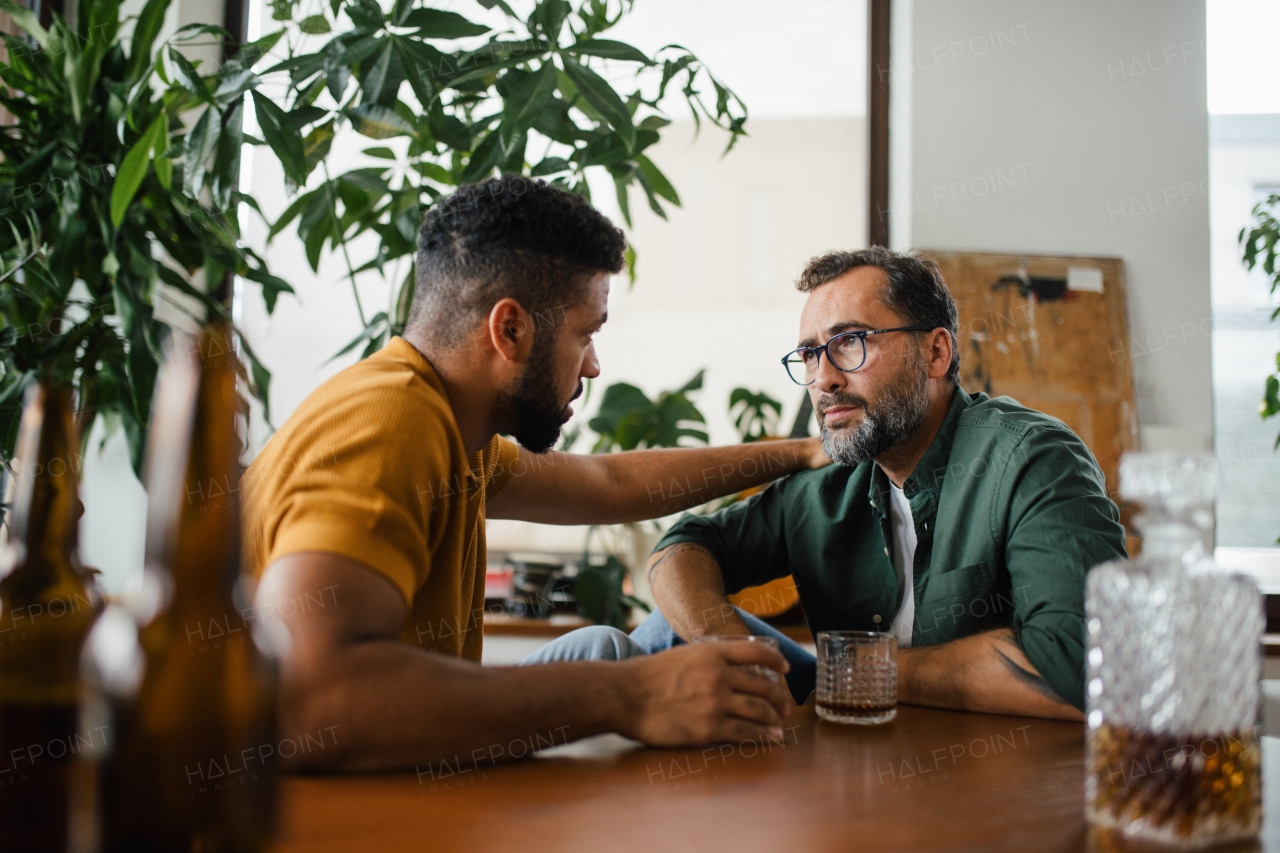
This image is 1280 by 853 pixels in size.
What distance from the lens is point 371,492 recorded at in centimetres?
87

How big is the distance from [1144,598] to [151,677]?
600mm

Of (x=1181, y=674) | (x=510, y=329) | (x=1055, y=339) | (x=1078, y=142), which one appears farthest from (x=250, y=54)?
(x=1078, y=142)

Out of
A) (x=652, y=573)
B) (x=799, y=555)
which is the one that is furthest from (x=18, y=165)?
(x=799, y=555)

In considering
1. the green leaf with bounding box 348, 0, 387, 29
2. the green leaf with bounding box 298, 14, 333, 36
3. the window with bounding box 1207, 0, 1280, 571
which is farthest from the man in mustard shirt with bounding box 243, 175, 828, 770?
the window with bounding box 1207, 0, 1280, 571

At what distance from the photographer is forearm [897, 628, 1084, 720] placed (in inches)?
42.2

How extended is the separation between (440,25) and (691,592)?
115 cm

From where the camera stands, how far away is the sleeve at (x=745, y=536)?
5.48ft

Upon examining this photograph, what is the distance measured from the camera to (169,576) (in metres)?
0.42

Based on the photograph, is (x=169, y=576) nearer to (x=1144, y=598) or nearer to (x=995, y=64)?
(x=1144, y=598)

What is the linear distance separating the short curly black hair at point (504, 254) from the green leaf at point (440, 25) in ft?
1.76

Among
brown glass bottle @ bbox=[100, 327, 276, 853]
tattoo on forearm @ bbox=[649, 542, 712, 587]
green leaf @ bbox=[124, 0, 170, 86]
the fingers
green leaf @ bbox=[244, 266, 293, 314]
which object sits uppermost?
green leaf @ bbox=[124, 0, 170, 86]

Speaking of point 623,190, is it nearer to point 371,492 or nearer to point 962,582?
point 962,582

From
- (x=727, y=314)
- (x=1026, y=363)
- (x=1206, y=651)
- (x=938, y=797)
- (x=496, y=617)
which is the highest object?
(x=727, y=314)

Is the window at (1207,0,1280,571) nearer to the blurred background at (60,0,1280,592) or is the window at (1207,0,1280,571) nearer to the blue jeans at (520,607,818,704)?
the blurred background at (60,0,1280,592)
